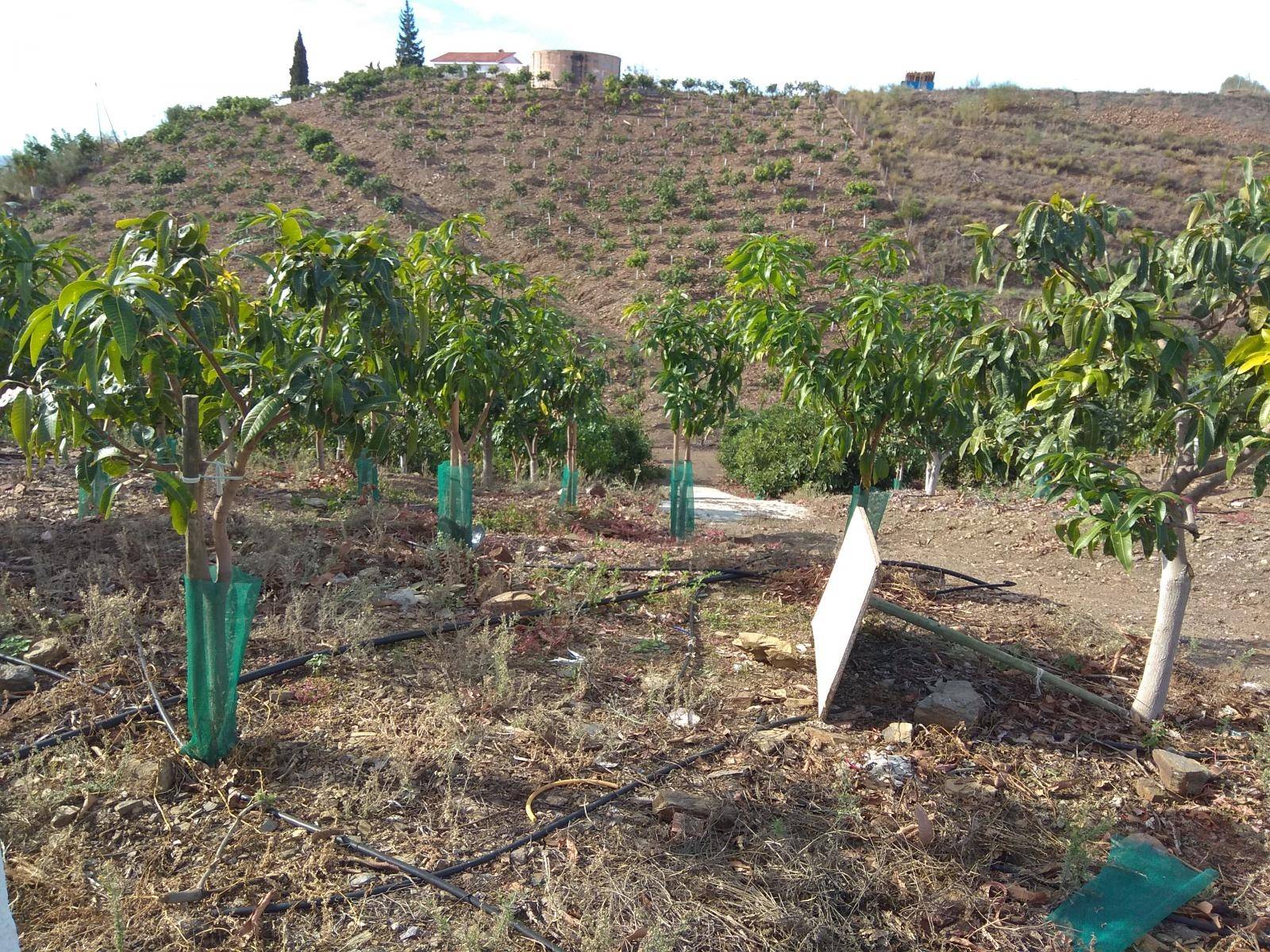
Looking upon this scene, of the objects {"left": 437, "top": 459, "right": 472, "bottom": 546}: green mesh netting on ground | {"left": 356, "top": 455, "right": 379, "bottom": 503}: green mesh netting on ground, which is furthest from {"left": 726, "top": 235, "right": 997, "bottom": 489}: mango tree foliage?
{"left": 356, "top": 455, "right": 379, "bottom": 503}: green mesh netting on ground

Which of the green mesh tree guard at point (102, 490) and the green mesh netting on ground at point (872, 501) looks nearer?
the green mesh tree guard at point (102, 490)

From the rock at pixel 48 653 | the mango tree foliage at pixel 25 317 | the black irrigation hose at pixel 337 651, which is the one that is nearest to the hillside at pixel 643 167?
the black irrigation hose at pixel 337 651

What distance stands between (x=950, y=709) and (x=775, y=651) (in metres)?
0.93

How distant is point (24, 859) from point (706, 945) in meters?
2.12

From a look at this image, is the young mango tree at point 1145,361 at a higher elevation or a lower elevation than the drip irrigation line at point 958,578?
higher

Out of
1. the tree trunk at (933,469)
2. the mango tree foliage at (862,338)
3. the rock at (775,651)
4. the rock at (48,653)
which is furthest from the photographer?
the tree trunk at (933,469)

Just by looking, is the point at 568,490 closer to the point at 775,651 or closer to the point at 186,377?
the point at 775,651

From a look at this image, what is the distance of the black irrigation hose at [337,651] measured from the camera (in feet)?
10.9

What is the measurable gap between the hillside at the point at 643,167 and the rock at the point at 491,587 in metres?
21.2

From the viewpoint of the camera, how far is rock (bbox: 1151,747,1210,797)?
11.2 ft

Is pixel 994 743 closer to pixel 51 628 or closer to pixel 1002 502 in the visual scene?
pixel 51 628

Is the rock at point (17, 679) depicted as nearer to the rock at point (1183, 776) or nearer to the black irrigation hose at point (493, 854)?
the black irrigation hose at point (493, 854)

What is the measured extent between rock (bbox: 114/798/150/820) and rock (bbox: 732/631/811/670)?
284 cm

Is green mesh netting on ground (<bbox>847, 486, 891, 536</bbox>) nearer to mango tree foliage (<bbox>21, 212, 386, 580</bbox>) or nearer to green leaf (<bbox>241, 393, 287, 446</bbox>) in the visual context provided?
mango tree foliage (<bbox>21, 212, 386, 580</bbox>)
